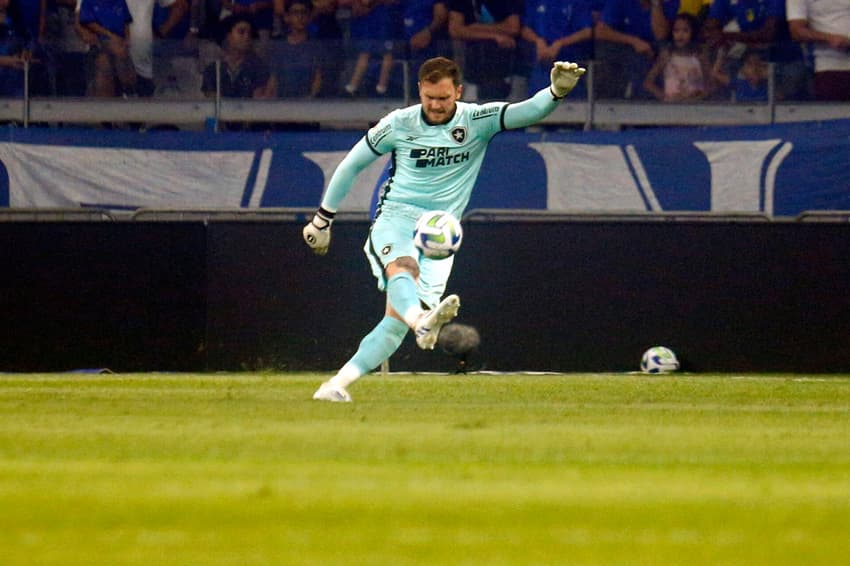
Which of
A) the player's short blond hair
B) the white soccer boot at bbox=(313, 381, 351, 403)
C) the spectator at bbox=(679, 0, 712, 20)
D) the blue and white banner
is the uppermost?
the spectator at bbox=(679, 0, 712, 20)

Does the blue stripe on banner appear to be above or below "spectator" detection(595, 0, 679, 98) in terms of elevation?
below

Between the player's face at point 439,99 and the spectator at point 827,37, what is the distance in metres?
8.11

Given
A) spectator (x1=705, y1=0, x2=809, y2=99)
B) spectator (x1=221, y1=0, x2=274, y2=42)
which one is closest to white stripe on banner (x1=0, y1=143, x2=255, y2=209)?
spectator (x1=221, y1=0, x2=274, y2=42)

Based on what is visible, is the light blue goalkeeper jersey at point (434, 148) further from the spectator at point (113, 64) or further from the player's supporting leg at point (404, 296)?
the spectator at point (113, 64)

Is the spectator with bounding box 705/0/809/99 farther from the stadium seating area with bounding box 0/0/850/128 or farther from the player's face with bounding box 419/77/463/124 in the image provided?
the player's face with bounding box 419/77/463/124

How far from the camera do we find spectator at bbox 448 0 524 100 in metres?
17.2

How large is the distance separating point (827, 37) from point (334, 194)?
343 inches

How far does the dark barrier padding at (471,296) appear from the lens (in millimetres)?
15688

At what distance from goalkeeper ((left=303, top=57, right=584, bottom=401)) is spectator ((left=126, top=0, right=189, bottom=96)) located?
7.66m

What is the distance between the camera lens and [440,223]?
32.1ft

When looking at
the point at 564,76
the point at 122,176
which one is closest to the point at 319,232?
the point at 564,76

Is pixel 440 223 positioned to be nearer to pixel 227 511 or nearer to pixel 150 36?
pixel 227 511

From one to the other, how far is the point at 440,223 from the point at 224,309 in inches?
251

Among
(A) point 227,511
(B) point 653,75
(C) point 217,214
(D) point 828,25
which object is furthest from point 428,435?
(D) point 828,25
